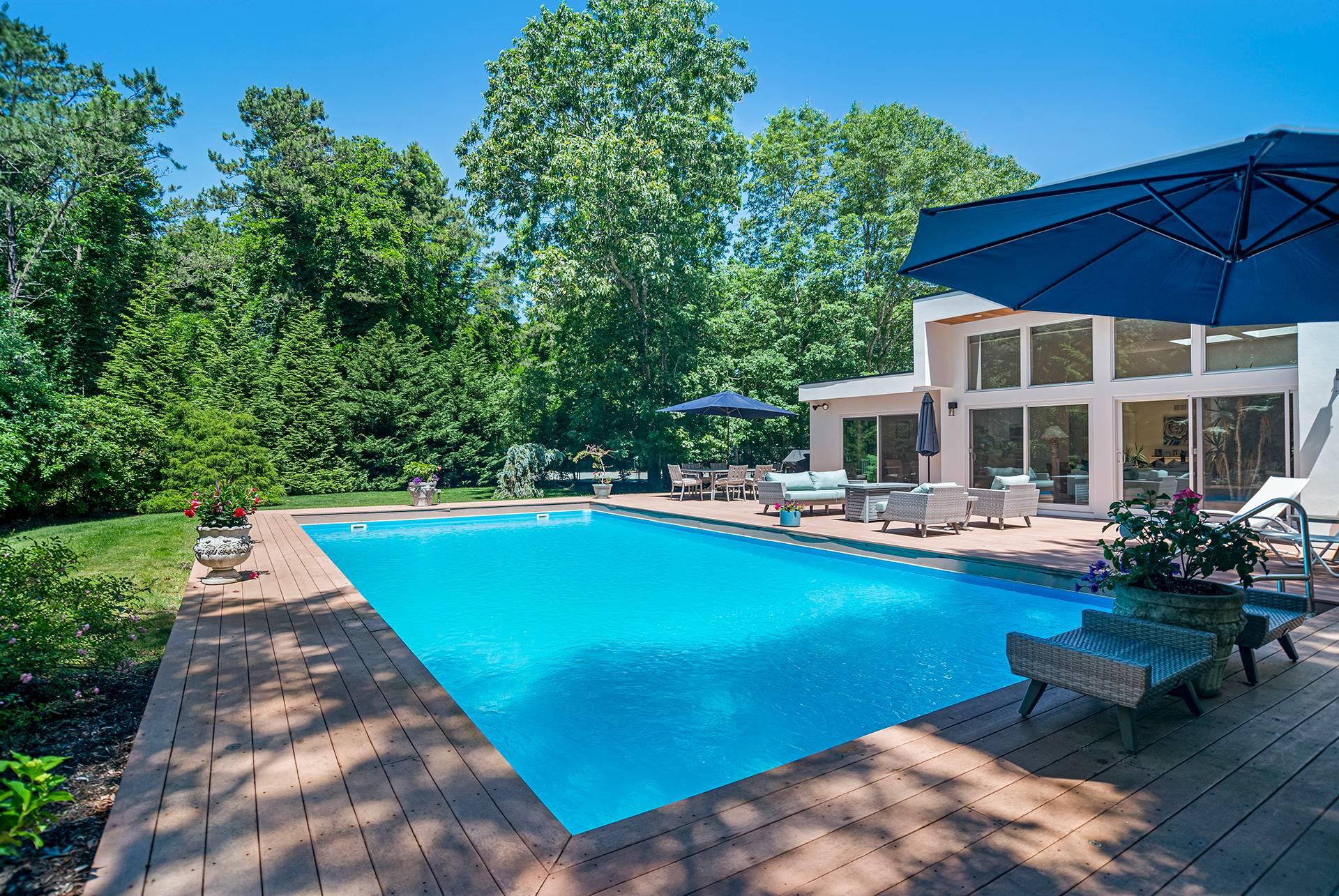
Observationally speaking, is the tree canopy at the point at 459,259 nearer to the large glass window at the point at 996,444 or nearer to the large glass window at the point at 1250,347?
the large glass window at the point at 996,444

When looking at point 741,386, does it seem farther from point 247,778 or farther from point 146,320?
point 247,778

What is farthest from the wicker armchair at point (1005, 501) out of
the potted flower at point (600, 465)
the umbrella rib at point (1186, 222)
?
the potted flower at point (600, 465)

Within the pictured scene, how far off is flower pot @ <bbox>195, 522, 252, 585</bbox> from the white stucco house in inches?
417

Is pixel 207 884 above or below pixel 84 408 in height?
below

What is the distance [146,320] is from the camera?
1492cm

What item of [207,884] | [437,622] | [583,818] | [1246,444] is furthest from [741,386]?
[207,884]

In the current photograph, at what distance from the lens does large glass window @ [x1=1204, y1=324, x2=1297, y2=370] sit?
9297mm

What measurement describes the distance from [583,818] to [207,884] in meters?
1.60

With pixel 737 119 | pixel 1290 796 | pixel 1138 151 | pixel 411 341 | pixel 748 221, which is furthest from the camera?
pixel 748 221

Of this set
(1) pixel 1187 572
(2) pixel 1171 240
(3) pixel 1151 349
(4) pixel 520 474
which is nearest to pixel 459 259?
(4) pixel 520 474

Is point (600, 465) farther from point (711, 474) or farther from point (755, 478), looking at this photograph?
point (755, 478)

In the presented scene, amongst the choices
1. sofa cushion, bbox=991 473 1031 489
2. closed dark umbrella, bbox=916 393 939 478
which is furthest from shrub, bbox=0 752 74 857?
closed dark umbrella, bbox=916 393 939 478

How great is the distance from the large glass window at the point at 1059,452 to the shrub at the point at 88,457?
608 inches

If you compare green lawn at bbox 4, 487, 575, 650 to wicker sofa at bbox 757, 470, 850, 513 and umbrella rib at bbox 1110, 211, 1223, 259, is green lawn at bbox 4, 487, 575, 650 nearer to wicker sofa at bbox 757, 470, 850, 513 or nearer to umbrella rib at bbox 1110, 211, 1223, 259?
umbrella rib at bbox 1110, 211, 1223, 259
